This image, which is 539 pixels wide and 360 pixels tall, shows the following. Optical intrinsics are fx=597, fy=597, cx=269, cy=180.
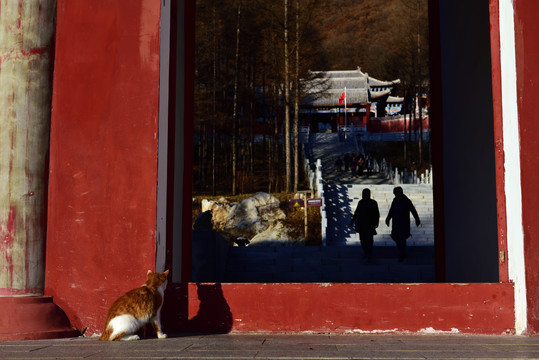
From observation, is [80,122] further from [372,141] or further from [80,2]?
[372,141]

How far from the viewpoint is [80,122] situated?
20.0ft

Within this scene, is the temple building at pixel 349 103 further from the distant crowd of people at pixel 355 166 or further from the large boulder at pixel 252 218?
the large boulder at pixel 252 218

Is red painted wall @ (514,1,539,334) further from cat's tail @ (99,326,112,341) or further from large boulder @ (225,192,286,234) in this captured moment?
large boulder @ (225,192,286,234)

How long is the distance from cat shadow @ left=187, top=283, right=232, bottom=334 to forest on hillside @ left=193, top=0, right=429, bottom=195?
74.8ft

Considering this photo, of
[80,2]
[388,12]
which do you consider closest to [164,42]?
[80,2]

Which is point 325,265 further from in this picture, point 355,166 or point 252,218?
point 355,166

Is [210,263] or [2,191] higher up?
[2,191]

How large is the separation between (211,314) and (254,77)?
33.4 metres

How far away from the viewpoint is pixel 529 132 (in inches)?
222

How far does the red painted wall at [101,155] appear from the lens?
585 cm

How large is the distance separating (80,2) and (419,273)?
8032mm

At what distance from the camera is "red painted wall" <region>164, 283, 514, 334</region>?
5539 mm

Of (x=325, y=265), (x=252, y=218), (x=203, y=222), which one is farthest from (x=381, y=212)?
(x=203, y=222)

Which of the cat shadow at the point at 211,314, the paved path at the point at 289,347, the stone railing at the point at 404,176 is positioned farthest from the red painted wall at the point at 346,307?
the stone railing at the point at 404,176
